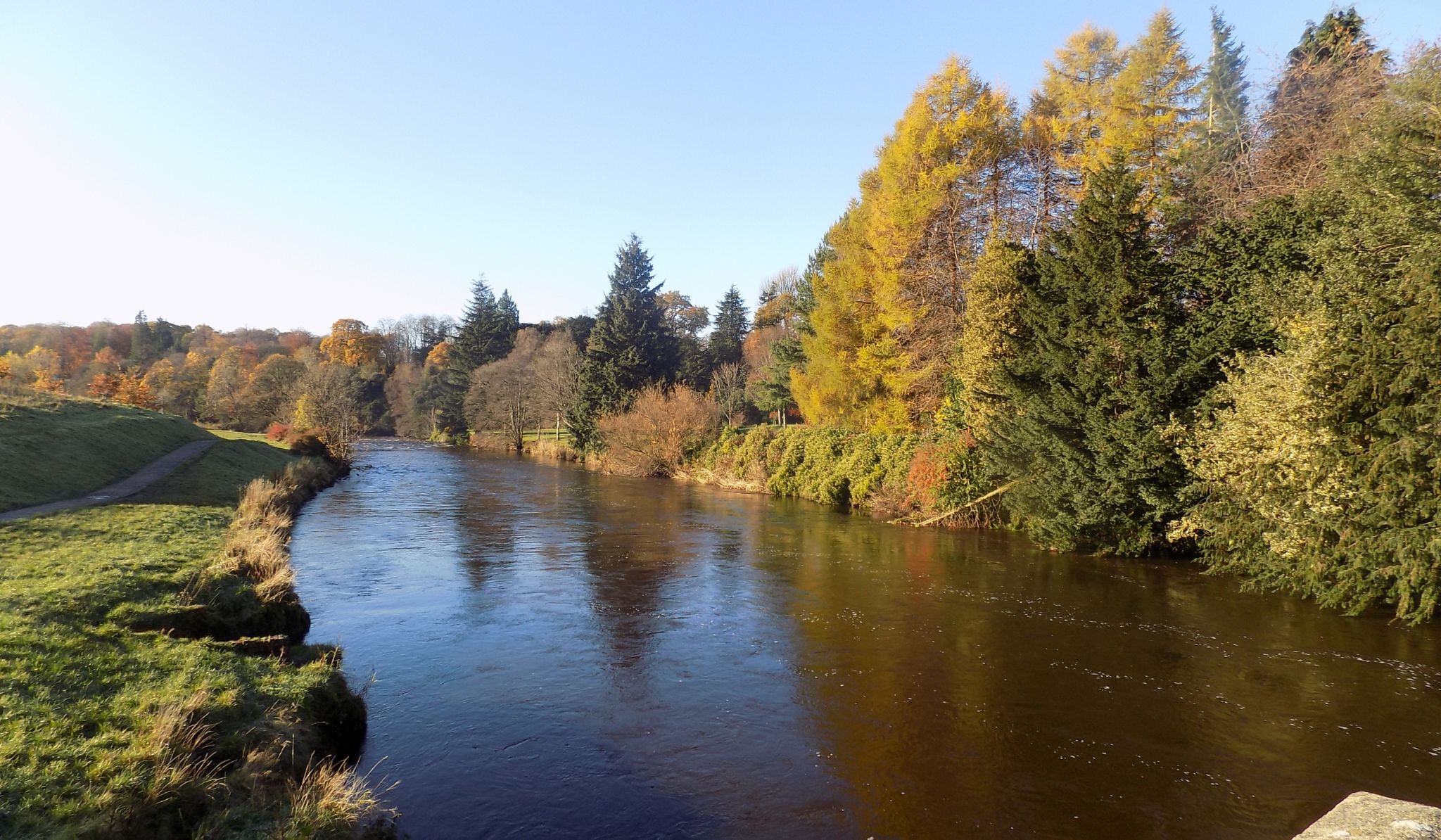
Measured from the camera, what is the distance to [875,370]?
32656 millimetres

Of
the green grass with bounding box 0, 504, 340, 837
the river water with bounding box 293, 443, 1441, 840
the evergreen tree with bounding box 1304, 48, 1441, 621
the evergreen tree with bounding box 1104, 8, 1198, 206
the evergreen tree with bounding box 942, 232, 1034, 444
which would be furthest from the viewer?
the evergreen tree with bounding box 1104, 8, 1198, 206

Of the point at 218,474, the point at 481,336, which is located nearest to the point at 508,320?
the point at 481,336

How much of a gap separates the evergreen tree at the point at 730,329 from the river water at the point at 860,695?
50.3m

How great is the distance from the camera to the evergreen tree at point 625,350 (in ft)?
174

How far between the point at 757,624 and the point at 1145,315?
12.8 metres

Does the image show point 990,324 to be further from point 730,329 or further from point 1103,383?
point 730,329

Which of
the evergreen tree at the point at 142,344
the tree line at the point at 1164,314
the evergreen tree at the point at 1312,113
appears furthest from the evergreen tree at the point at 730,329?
the evergreen tree at the point at 142,344

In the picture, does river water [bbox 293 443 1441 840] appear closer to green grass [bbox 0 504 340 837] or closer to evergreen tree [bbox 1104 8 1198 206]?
green grass [bbox 0 504 340 837]

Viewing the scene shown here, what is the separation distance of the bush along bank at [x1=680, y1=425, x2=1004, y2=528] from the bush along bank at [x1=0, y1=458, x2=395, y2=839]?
1981 cm

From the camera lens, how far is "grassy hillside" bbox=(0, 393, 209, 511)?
19.3m

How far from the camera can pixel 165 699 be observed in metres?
7.16

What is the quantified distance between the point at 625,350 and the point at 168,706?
158 feet

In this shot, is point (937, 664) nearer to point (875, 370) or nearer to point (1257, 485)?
point (1257, 485)

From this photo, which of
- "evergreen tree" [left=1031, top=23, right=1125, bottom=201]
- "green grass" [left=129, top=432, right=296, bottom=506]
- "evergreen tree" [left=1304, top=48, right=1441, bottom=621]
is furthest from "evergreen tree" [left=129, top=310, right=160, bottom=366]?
"evergreen tree" [left=1304, top=48, right=1441, bottom=621]
